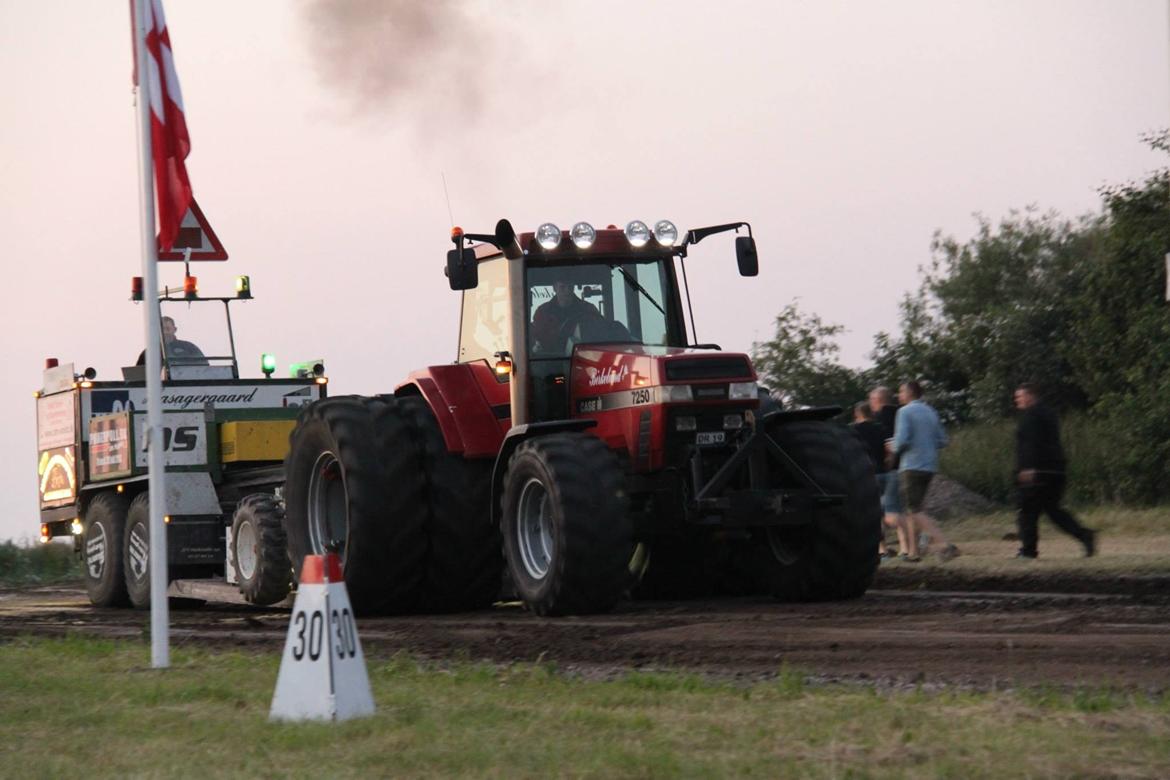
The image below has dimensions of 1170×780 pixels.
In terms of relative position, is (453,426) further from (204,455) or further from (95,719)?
(95,719)

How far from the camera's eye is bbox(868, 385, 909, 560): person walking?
18.2m

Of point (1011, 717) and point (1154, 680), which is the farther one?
point (1154, 680)

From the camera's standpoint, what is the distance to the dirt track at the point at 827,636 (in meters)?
8.95

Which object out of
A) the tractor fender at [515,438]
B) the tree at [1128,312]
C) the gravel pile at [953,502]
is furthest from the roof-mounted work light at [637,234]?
the tree at [1128,312]

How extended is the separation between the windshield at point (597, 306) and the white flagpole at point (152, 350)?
396 centimetres

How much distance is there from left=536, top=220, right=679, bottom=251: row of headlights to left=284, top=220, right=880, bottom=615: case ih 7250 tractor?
13mm

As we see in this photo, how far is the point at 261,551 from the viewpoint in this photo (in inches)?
601

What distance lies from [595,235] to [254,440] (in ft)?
16.1

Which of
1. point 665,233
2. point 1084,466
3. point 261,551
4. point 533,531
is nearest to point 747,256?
point 665,233

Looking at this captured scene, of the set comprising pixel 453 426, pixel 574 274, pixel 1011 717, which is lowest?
pixel 1011 717

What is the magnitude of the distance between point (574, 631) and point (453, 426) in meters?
2.82

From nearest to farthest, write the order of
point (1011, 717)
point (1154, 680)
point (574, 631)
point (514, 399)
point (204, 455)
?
point (1011, 717) → point (1154, 680) → point (574, 631) → point (514, 399) → point (204, 455)

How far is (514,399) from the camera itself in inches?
541

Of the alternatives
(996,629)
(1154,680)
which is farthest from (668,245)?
(1154,680)
